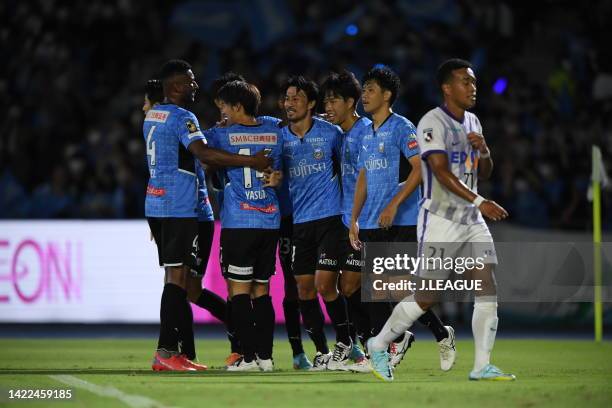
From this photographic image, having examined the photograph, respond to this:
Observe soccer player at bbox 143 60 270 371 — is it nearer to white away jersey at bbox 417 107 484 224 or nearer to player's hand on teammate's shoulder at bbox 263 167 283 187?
player's hand on teammate's shoulder at bbox 263 167 283 187

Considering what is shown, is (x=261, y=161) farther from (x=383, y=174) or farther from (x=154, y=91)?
(x=154, y=91)

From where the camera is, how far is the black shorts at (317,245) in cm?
1067

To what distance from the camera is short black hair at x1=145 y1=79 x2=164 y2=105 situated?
11266 millimetres

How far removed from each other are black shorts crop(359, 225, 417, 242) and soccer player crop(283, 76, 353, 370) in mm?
354

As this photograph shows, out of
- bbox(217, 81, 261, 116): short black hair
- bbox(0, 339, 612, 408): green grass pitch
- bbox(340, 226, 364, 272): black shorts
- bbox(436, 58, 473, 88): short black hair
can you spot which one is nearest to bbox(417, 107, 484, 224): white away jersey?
bbox(436, 58, 473, 88): short black hair

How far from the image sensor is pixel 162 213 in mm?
10609

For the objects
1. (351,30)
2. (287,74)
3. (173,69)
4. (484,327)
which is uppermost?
(351,30)

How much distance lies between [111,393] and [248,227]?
257 cm

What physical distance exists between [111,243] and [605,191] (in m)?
7.62

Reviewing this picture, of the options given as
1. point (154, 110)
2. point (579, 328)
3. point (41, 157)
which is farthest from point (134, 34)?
point (154, 110)

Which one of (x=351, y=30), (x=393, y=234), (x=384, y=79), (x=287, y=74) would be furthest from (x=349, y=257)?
(x=351, y=30)

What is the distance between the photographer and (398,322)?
9375 mm

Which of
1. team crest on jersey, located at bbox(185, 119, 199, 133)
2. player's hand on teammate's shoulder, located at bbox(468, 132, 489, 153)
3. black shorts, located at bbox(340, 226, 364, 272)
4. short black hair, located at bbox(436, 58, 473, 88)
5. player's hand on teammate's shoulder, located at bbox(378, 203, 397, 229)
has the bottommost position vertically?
black shorts, located at bbox(340, 226, 364, 272)

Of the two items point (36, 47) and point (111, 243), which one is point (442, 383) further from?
point (36, 47)
